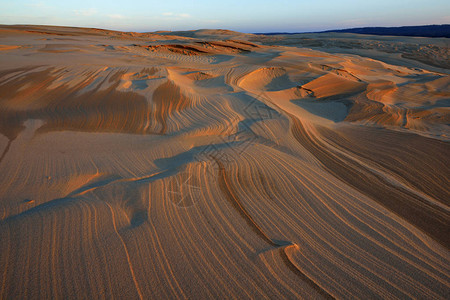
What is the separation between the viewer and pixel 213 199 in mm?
2344

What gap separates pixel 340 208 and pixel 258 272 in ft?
3.87

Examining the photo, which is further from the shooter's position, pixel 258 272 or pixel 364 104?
pixel 364 104

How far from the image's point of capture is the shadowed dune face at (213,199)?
1.60 m

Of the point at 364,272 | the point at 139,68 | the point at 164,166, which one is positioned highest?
the point at 139,68

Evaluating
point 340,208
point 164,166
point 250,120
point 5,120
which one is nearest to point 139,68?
point 5,120

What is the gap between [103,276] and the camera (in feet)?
5.17

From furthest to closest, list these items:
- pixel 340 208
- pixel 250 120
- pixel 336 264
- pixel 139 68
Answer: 1. pixel 139 68
2. pixel 250 120
3. pixel 340 208
4. pixel 336 264

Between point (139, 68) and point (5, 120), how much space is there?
3.94m

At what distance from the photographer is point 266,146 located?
346 cm

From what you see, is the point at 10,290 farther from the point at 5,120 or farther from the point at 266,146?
the point at 5,120

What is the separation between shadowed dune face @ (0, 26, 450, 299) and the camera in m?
1.60

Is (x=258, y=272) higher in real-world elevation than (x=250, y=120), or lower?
lower

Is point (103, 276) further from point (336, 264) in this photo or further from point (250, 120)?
point (250, 120)

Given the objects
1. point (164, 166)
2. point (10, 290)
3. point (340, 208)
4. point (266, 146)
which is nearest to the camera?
point (10, 290)
